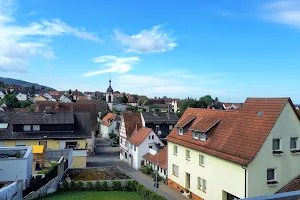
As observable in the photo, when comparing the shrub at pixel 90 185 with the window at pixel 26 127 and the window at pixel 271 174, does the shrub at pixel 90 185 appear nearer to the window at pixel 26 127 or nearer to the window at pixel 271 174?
the window at pixel 271 174

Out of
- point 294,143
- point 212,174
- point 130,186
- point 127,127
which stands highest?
point 294,143

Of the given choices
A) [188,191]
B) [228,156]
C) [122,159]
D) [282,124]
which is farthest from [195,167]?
[122,159]

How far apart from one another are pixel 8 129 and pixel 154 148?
1954cm

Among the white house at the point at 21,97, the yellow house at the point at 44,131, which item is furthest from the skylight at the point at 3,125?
the white house at the point at 21,97

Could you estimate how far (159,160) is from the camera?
36750 mm

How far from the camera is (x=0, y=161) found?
22266 mm

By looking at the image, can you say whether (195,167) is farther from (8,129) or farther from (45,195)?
(8,129)

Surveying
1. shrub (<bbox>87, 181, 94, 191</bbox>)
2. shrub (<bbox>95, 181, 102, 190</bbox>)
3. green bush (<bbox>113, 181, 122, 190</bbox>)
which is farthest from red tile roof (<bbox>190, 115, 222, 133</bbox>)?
shrub (<bbox>87, 181, 94, 191</bbox>)

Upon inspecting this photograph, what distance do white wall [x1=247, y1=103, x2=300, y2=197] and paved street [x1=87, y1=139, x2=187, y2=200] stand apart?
876 cm

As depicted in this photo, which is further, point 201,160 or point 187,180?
point 187,180

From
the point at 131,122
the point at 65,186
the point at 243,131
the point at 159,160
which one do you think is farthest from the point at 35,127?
the point at 243,131

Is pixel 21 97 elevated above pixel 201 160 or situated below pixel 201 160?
above

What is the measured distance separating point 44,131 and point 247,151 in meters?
29.3

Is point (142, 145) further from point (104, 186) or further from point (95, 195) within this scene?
point (95, 195)
